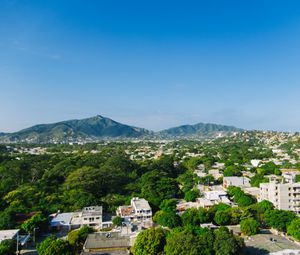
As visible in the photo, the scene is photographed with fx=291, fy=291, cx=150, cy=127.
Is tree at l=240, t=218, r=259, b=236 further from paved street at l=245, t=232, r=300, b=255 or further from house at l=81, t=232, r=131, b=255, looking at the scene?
house at l=81, t=232, r=131, b=255

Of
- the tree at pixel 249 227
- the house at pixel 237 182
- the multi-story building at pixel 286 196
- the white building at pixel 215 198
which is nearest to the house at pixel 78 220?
the white building at pixel 215 198

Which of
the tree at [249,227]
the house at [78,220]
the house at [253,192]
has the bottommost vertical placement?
the house at [78,220]

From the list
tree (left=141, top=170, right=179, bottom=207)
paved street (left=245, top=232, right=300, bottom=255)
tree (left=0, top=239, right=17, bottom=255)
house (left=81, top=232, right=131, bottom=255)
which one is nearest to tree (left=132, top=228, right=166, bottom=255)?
house (left=81, top=232, right=131, bottom=255)

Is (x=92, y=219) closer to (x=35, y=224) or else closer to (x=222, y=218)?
(x=35, y=224)

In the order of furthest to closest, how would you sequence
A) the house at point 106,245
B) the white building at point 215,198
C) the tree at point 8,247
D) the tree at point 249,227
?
the white building at point 215,198 < the tree at point 249,227 < the house at point 106,245 < the tree at point 8,247

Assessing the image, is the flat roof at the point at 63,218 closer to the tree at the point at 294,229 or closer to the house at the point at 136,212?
the house at the point at 136,212

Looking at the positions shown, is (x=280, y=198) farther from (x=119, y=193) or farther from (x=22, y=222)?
(x=22, y=222)
